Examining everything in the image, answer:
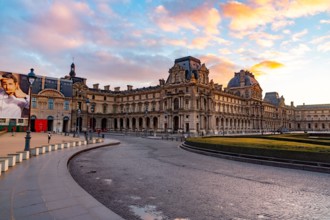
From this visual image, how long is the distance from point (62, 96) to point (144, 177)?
230 feet

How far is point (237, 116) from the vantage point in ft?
288

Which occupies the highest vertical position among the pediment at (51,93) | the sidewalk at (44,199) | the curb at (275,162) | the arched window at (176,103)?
the pediment at (51,93)

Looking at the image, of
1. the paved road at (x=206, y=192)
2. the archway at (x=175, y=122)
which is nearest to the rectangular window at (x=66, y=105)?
the archway at (x=175, y=122)

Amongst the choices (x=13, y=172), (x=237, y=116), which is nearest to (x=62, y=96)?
(x=237, y=116)

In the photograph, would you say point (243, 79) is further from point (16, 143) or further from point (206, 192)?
point (206, 192)

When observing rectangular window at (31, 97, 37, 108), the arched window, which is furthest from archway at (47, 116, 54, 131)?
the arched window

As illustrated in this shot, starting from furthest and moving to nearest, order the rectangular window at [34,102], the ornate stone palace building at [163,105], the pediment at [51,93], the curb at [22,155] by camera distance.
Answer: the pediment at [51,93]
the rectangular window at [34,102]
the ornate stone palace building at [163,105]
the curb at [22,155]

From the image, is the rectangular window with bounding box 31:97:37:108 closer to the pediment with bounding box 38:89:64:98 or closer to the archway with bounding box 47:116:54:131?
the pediment with bounding box 38:89:64:98

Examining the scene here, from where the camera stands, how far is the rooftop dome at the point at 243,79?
3842 inches

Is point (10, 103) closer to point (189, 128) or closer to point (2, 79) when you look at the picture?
point (2, 79)

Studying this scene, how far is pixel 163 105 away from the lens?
7319 centimetres

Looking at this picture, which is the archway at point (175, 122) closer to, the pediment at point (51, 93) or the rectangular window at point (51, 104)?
the pediment at point (51, 93)

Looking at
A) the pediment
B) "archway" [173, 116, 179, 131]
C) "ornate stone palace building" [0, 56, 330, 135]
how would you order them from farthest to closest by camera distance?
the pediment → "archway" [173, 116, 179, 131] → "ornate stone palace building" [0, 56, 330, 135]

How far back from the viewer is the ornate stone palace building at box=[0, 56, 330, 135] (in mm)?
67000
